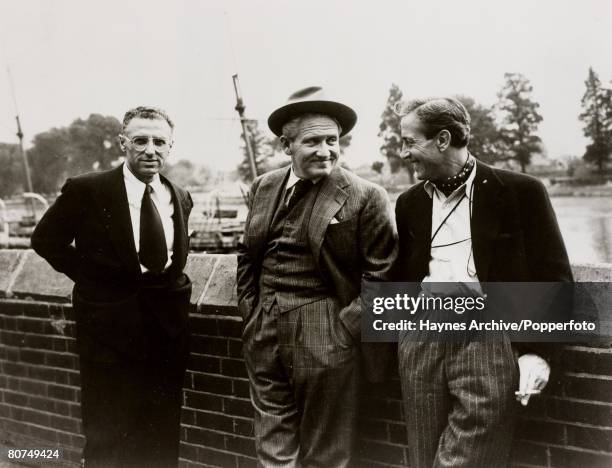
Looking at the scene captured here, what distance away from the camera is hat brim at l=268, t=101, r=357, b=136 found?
7.36 ft

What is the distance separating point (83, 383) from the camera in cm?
263

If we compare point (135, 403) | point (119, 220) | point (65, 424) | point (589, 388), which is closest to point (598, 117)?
point (589, 388)

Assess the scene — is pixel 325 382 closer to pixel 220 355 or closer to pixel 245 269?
pixel 245 269

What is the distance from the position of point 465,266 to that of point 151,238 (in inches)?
51.6

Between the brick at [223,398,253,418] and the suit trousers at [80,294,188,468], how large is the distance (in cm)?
32

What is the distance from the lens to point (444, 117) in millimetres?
1939

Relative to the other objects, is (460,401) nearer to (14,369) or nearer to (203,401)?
(203,401)

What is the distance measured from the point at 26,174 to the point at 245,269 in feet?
42.5

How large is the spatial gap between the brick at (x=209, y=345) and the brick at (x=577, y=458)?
155 cm

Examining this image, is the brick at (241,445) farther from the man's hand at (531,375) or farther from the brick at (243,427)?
the man's hand at (531,375)

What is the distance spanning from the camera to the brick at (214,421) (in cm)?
296

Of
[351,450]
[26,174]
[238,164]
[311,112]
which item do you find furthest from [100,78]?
[238,164]

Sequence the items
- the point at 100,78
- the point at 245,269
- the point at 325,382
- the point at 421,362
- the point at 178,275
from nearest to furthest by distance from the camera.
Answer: the point at 421,362
the point at 325,382
the point at 245,269
the point at 178,275
the point at 100,78

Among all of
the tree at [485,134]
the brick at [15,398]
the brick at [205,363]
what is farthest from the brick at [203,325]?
the tree at [485,134]
